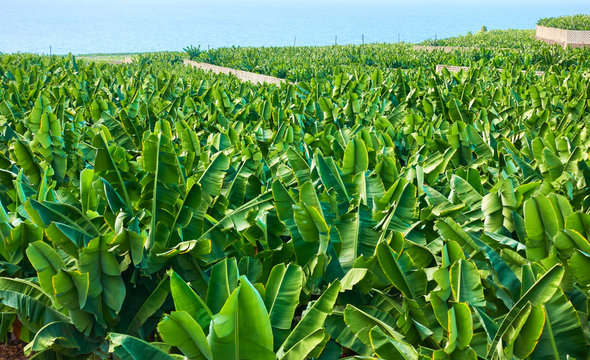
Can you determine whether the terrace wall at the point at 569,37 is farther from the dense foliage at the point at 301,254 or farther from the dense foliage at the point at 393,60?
the dense foliage at the point at 301,254

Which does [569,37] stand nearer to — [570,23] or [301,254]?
[570,23]


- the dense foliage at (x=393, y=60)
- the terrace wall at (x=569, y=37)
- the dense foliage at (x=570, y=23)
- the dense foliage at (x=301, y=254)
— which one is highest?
the dense foliage at (x=570, y=23)

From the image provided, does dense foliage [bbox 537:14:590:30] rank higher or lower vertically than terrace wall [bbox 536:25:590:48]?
higher

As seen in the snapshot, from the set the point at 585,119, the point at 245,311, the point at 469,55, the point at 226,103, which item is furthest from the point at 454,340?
the point at 469,55

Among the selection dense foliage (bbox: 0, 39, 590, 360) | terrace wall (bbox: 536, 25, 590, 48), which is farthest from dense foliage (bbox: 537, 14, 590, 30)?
dense foliage (bbox: 0, 39, 590, 360)

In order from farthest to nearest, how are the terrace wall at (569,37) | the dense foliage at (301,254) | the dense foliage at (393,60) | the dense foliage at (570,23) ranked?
the dense foliage at (570,23) < the terrace wall at (569,37) < the dense foliage at (393,60) < the dense foliage at (301,254)

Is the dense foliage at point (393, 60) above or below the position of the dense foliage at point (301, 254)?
above

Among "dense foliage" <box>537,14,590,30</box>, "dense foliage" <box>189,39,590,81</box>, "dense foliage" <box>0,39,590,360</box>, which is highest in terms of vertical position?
"dense foliage" <box>537,14,590,30</box>

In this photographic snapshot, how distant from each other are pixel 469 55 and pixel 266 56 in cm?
764

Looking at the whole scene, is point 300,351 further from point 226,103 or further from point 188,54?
point 188,54

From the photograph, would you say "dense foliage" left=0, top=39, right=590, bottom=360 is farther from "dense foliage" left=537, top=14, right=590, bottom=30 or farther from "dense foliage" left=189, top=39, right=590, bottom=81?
"dense foliage" left=537, top=14, right=590, bottom=30

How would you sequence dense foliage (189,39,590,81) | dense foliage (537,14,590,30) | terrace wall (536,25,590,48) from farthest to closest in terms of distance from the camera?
dense foliage (537,14,590,30), terrace wall (536,25,590,48), dense foliage (189,39,590,81)

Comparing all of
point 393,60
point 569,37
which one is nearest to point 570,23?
point 569,37

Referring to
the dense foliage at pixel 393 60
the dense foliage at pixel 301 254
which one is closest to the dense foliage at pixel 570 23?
the dense foliage at pixel 393 60
